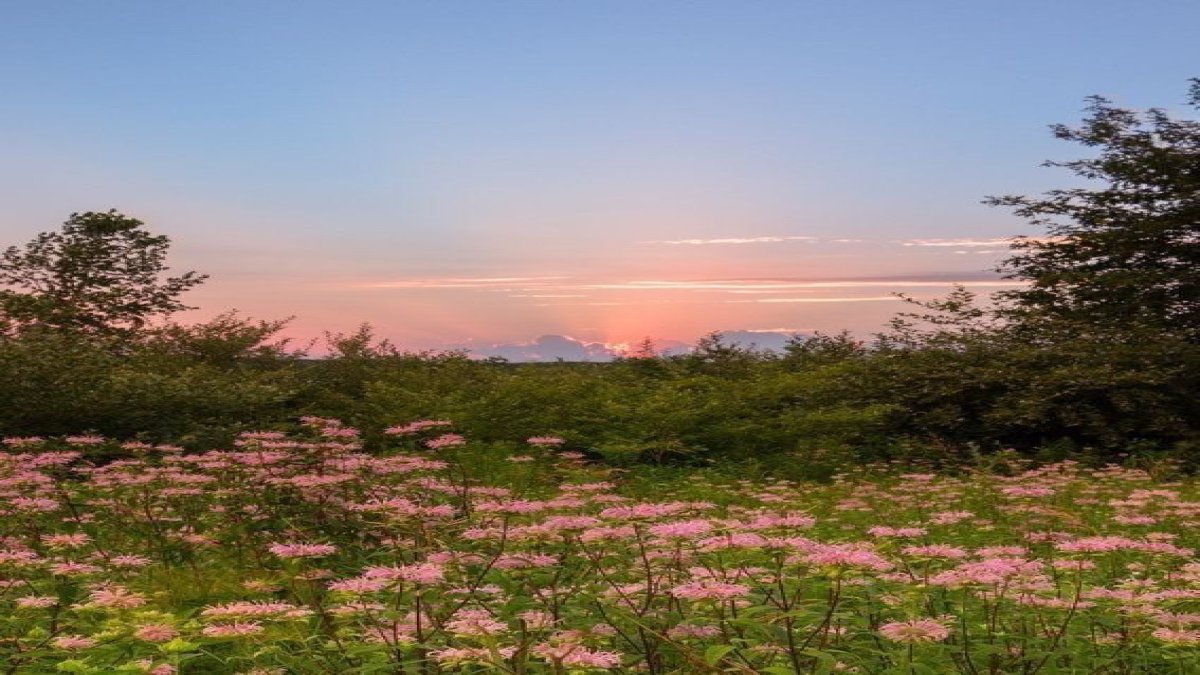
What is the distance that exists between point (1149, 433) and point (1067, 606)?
1473 cm

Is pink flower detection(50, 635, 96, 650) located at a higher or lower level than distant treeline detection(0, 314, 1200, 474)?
higher

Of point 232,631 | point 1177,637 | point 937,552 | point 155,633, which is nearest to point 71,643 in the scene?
point 155,633

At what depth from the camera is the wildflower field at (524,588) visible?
3092 millimetres

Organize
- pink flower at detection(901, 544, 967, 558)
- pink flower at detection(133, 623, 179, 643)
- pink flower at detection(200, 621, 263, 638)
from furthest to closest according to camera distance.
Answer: pink flower at detection(901, 544, 967, 558)
pink flower at detection(133, 623, 179, 643)
pink flower at detection(200, 621, 263, 638)

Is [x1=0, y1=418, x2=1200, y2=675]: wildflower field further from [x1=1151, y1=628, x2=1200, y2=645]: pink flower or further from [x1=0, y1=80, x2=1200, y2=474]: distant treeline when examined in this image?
[x1=0, y1=80, x2=1200, y2=474]: distant treeline

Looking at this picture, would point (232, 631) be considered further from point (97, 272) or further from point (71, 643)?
point (97, 272)

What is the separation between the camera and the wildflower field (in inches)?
122

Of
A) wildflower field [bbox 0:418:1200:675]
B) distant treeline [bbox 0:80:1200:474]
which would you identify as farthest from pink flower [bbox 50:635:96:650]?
distant treeline [bbox 0:80:1200:474]

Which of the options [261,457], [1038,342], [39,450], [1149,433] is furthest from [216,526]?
[1038,342]

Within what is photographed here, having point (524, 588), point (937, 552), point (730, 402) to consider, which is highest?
point (937, 552)

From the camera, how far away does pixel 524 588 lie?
4.55 m

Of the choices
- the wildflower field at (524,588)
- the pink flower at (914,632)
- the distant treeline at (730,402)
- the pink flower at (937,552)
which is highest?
the pink flower at (914,632)

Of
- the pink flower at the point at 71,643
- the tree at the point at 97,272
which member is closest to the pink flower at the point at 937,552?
the pink flower at the point at 71,643

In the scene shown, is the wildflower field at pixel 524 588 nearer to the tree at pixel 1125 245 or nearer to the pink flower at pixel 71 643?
the pink flower at pixel 71 643
